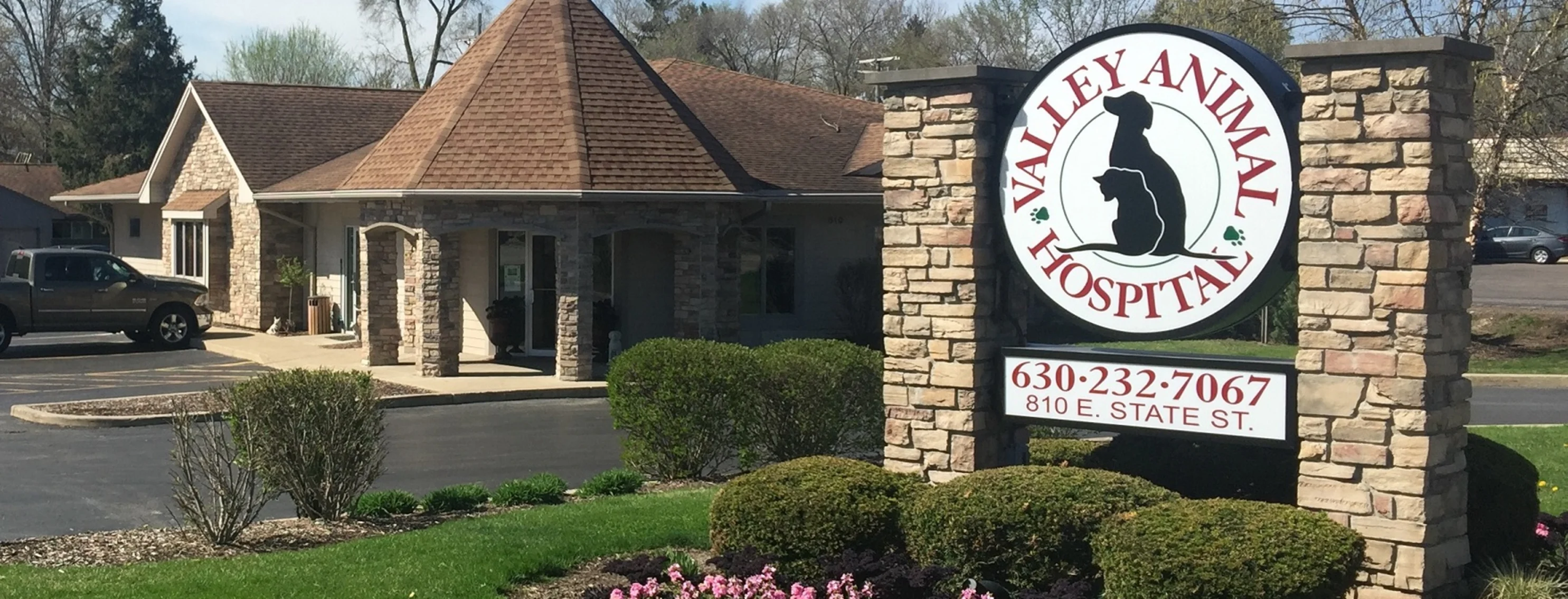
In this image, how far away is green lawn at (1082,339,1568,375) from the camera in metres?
24.4

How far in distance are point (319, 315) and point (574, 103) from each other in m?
9.05

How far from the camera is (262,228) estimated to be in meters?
29.1

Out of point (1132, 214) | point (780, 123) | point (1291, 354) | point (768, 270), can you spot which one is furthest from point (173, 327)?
point (1132, 214)

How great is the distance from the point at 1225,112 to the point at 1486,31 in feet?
68.8

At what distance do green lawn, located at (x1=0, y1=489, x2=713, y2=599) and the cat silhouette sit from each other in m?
3.20

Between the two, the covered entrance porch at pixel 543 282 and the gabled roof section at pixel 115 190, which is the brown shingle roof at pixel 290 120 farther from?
the covered entrance porch at pixel 543 282

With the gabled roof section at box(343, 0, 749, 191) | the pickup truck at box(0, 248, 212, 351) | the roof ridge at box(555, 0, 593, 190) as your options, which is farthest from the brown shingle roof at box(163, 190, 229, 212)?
the roof ridge at box(555, 0, 593, 190)

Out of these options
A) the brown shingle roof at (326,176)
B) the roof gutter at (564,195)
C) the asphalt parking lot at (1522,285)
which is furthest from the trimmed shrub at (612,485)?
the asphalt parking lot at (1522,285)

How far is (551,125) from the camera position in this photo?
2216 centimetres

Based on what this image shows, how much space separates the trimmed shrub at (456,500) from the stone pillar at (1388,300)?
622 cm

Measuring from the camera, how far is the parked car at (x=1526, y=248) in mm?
47781

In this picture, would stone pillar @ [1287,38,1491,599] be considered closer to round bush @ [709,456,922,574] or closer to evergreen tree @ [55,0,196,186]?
round bush @ [709,456,922,574]

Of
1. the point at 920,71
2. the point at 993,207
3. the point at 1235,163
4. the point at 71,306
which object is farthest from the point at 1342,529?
the point at 71,306

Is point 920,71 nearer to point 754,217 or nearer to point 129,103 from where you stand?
point 754,217
